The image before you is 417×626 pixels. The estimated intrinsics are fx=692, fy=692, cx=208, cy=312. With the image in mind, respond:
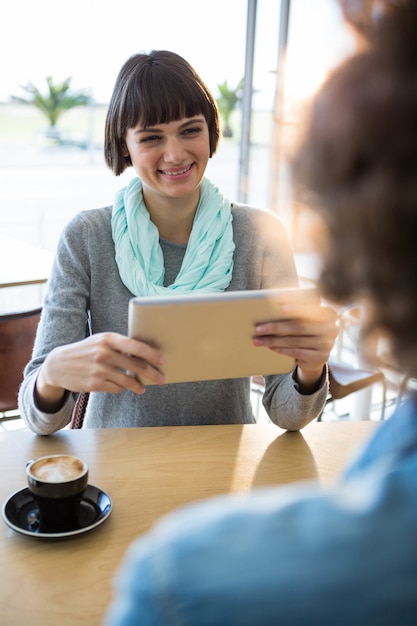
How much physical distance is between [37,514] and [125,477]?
0.18m

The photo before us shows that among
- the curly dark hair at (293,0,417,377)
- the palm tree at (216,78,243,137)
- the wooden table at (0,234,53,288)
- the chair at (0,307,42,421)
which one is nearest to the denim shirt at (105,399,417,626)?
the curly dark hair at (293,0,417,377)

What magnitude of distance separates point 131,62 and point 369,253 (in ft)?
4.24

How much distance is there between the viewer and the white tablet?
1.03 meters

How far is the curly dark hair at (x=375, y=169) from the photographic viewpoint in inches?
15.7

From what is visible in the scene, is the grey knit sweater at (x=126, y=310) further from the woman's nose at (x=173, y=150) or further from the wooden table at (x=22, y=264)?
the wooden table at (x=22, y=264)

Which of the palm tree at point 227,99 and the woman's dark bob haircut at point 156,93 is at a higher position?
the woman's dark bob haircut at point 156,93

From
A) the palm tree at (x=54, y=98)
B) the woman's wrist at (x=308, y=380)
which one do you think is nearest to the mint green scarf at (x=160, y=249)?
the woman's wrist at (x=308, y=380)

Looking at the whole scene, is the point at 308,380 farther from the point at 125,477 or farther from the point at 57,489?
the point at 57,489

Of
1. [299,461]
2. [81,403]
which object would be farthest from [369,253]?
[81,403]

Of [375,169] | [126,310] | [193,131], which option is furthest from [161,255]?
[375,169]

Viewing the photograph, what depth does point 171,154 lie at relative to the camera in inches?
60.2

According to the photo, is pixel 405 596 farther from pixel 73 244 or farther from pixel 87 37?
pixel 87 37

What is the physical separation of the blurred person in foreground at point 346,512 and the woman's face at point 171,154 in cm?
113

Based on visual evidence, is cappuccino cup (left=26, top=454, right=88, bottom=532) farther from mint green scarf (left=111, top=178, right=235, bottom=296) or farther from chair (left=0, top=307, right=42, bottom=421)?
chair (left=0, top=307, right=42, bottom=421)
